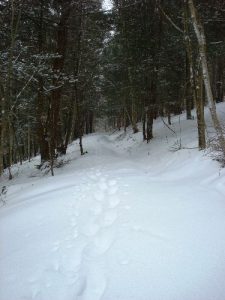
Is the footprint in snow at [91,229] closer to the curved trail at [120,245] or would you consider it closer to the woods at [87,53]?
the curved trail at [120,245]

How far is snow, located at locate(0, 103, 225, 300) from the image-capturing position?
364cm

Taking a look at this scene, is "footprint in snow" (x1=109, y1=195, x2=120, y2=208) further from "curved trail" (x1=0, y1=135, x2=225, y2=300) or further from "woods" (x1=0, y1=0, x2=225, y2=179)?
"woods" (x1=0, y1=0, x2=225, y2=179)

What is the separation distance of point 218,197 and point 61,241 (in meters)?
2.87

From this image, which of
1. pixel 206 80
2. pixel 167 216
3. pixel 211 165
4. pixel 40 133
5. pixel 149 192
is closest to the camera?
pixel 167 216

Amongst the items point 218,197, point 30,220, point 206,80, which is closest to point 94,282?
point 30,220

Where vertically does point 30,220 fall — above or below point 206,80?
below

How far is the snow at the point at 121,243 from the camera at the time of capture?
364 centimetres

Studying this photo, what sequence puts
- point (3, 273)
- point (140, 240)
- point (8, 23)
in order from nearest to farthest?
point (3, 273) → point (140, 240) → point (8, 23)

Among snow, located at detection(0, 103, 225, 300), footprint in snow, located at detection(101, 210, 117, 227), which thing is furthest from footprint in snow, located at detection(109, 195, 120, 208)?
footprint in snow, located at detection(101, 210, 117, 227)

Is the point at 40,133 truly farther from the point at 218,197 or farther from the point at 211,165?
the point at 218,197

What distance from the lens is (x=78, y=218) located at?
19.1ft

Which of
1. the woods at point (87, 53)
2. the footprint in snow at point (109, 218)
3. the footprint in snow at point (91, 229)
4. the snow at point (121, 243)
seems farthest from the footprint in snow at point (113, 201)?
the woods at point (87, 53)

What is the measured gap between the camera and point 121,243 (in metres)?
4.55

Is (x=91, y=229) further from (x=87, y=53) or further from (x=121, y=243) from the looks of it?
(x=87, y=53)
